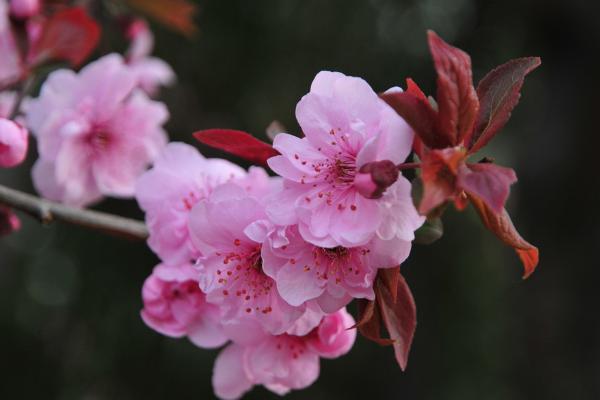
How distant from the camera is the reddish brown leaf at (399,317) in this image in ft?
2.20

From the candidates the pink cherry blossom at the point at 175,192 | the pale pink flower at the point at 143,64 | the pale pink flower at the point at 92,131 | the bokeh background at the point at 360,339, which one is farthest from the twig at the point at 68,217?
the bokeh background at the point at 360,339

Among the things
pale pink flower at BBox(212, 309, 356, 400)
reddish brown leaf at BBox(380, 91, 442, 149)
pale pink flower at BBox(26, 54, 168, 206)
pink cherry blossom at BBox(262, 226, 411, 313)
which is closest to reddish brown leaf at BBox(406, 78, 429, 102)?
reddish brown leaf at BBox(380, 91, 442, 149)

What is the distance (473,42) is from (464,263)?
3.62ft

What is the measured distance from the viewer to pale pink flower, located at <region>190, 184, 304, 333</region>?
697mm

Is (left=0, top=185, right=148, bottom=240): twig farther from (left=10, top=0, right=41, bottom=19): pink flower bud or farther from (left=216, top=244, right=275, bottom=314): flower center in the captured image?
(left=10, top=0, right=41, bottom=19): pink flower bud

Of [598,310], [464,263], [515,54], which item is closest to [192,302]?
[598,310]

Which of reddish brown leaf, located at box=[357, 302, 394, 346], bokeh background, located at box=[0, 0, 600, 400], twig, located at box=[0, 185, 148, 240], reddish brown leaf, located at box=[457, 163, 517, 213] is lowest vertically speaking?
bokeh background, located at box=[0, 0, 600, 400]

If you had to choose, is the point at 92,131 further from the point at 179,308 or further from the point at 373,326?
the point at 373,326

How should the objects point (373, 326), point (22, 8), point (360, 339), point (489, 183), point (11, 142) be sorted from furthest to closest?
point (360, 339), point (22, 8), point (11, 142), point (373, 326), point (489, 183)

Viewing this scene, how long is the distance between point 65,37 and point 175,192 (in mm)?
485

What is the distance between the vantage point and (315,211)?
2.08ft

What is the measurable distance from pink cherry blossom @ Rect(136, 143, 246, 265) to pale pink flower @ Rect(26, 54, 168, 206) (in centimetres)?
20

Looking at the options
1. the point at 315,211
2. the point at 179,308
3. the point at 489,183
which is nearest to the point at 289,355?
the point at 179,308

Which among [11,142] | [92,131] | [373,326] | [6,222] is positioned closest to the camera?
[373,326]
